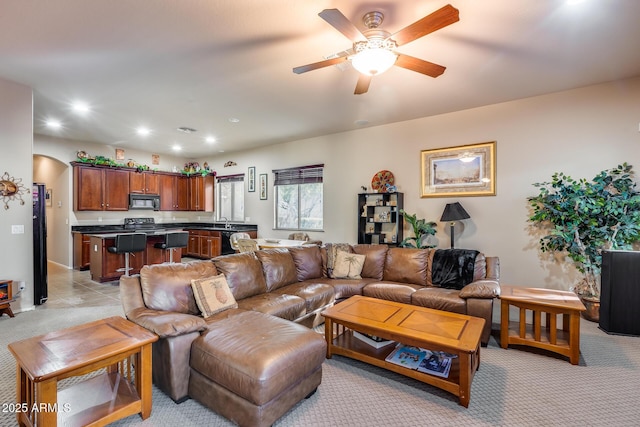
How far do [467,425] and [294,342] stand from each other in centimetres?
120

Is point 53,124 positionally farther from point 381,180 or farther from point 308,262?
point 381,180

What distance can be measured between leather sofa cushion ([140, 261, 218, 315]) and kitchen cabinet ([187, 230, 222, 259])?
16.8 feet

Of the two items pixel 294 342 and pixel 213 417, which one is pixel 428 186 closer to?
pixel 294 342

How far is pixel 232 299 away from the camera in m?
2.88

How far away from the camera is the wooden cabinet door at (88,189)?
6742mm

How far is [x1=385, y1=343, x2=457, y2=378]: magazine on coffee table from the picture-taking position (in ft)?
7.55

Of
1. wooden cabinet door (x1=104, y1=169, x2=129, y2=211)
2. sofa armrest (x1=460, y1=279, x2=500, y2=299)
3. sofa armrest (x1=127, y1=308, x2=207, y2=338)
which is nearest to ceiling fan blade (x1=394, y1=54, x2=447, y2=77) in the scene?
sofa armrest (x1=460, y1=279, x2=500, y2=299)

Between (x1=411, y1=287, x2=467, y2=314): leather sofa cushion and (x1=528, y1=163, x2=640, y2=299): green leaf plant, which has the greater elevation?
(x1=528, y1=163, x2=640, y2=299): green leaf plant

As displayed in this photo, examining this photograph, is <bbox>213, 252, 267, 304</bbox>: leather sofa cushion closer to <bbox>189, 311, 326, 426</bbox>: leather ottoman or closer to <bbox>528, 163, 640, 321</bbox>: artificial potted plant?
<bbox>189, 311, 326, 426</bbox>: leather ottoman

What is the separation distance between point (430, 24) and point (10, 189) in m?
5.05

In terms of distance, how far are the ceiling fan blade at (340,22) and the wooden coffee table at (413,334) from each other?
7.30 feet

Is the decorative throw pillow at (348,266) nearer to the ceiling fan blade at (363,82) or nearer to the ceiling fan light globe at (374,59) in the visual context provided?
the ceiling fan blade at (363,82)

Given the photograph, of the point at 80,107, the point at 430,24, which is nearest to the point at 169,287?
the point at 430,24

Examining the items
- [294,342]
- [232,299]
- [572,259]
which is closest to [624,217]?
[572,259]
